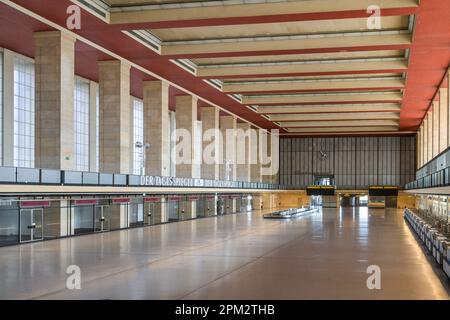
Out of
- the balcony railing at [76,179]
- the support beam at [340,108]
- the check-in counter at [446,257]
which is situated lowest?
the check-in counter at [446,257]

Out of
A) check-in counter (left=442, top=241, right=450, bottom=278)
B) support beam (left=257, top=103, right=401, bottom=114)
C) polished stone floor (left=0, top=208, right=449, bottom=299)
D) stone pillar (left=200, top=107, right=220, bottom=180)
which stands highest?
support beam (left=257, top=103, right=401, bottom=114)

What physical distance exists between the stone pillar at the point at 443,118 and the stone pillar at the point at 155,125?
17309 millimetres

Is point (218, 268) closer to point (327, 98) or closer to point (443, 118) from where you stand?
point (443, 118)

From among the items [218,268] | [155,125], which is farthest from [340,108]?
[218,268]

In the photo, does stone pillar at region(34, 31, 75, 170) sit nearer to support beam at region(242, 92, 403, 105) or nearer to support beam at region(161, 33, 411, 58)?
support beam at region(161, 33, 411, 58)

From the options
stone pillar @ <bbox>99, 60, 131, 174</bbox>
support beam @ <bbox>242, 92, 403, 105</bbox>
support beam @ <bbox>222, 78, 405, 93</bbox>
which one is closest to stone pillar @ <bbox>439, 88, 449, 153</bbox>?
support beam @ <bbox>222, 78, 405, 93</bbox>

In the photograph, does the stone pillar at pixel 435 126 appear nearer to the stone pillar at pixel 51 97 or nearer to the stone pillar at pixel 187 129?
the stone pillar at pixel 187 129

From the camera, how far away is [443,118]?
37.0 metres

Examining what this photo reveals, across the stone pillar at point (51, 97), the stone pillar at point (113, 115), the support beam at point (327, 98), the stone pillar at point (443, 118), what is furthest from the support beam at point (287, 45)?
the support beam at point (327, 98)

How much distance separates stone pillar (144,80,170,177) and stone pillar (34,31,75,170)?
10924 mm

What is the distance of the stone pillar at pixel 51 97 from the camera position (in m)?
23.9

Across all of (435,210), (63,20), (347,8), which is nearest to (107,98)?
(63,20)

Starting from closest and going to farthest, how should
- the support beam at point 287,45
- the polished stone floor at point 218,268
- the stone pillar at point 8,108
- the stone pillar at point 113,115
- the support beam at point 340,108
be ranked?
the polished stone floor at point 218,268 → the support beam at point 287,45 → the stone pillar at point 8,108 → the stone pillar at point 113,115 → the support beam at point 340,108

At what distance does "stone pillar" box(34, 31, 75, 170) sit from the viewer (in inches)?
940
